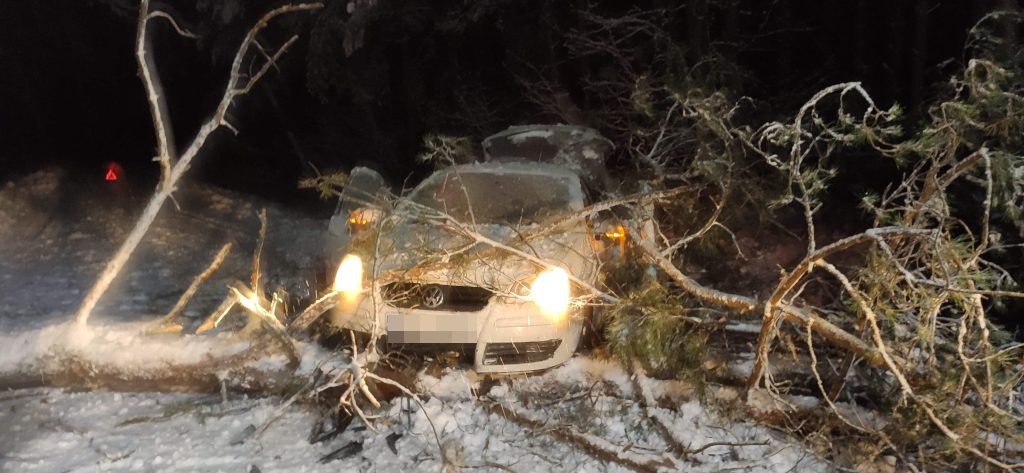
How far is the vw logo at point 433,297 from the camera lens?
3.74m

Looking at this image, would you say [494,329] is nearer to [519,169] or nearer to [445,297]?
[445,297]

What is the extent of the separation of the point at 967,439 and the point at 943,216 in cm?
113

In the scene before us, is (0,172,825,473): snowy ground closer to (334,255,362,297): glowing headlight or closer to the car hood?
(334,255,362,297): glowing headlight

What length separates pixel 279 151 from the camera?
11.5m

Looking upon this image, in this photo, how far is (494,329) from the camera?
3.64 m

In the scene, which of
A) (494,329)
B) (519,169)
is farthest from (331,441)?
(519,169)

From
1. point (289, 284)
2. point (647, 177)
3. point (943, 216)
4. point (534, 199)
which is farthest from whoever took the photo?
point (289, 284)

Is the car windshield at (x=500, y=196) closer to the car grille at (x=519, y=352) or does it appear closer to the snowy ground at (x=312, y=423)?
the car grille at (x=519, y=352)

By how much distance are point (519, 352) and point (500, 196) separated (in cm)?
145

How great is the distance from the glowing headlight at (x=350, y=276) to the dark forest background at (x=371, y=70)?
4127 mm

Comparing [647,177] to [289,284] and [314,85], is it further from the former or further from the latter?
[314,85]

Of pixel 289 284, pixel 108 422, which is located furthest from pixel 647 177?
pixel 108 422

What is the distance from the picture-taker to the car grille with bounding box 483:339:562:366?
145 inches

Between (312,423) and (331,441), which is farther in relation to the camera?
(312,423)
